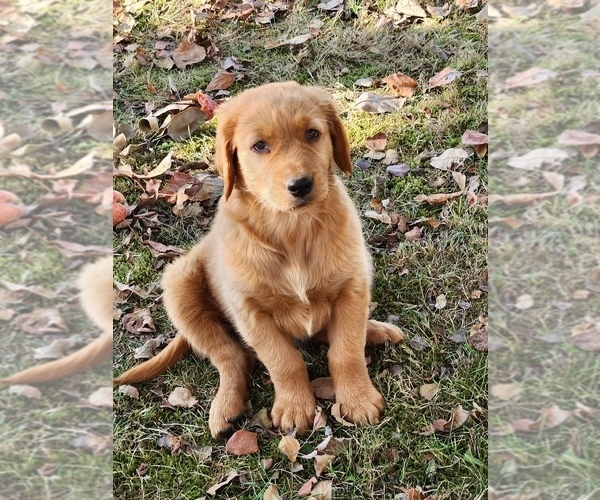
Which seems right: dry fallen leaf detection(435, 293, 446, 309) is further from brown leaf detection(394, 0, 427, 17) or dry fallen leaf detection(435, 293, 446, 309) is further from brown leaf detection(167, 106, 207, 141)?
brown leaf detection(394, 0, 427, 17)

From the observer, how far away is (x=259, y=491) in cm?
262

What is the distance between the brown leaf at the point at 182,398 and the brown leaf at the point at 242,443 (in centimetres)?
29

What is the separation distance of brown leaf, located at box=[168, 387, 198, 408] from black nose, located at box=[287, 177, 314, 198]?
3.80 ft

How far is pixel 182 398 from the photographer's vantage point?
302 cm

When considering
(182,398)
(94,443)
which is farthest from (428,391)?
(94,443)

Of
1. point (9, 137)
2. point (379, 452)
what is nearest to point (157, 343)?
point (379, 452)

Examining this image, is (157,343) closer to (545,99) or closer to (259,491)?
(259,491)

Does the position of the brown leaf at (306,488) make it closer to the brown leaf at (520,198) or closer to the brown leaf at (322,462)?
the brown leaf at (322,462)

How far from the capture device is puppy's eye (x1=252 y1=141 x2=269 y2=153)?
254 cm

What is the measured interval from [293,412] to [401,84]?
2553mm

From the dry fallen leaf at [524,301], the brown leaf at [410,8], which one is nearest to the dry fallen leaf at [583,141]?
the dry fallen leaf at [524,301]

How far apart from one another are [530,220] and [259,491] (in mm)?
1534

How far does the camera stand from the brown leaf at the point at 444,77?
4461 mm

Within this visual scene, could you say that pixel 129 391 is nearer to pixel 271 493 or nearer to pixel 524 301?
pixel 271 493
